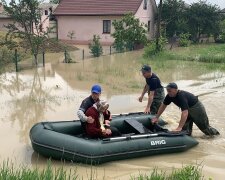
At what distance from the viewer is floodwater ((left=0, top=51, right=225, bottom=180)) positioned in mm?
7723

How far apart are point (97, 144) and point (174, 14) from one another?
31.1 m

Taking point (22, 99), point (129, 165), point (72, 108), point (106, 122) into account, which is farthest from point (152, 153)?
point (22, 99)

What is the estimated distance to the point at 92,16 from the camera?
36.2 m

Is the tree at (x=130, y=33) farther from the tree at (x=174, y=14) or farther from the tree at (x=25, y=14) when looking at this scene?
the tree at (x=25, y=14)

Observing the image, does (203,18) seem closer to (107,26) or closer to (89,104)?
(107,26)

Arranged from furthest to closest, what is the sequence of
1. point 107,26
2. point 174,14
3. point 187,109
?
point 174,14
point 107,26
point 187,109

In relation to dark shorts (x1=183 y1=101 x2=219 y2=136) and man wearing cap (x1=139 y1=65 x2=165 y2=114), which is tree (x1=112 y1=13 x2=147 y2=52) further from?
dark shorts (x1=183 y1=101 x2=219 y2=136)

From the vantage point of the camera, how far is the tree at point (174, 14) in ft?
119

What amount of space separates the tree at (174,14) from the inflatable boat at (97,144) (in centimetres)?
2902

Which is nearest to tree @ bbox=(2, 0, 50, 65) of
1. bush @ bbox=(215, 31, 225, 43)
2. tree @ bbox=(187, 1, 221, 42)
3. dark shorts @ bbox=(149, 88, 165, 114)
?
dark shorts @ bbox=(149, 88, 165, 114)

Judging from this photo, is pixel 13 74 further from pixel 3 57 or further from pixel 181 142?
pixel 181 142

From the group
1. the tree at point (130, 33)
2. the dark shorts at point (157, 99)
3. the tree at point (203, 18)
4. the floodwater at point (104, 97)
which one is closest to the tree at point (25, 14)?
the floodwater at point (104, 97)

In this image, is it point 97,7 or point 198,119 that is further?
point 97,7

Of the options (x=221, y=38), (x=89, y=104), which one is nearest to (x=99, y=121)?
(x=89, y=104)
